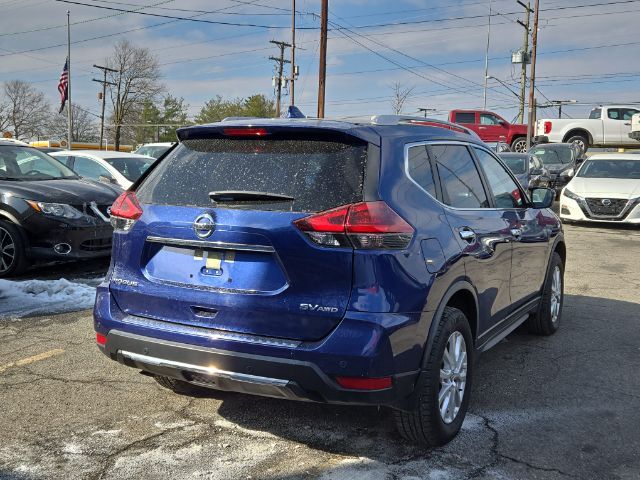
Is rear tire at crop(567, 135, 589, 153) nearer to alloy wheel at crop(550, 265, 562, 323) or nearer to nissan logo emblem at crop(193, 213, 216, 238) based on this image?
alloy wheel at crop(550, 265, 562, 323)

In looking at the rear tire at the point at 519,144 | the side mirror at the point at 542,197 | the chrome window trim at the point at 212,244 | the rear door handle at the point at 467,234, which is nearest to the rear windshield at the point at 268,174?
the chrome window trim at the point at 212,244

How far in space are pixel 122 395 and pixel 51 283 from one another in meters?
3.01

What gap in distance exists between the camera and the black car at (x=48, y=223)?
706 centimetres

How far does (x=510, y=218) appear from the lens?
443cm

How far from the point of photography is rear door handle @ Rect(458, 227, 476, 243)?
11.6ft

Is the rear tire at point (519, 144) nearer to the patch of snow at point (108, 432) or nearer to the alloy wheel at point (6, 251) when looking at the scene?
the alloy wheel at point (6, 251)

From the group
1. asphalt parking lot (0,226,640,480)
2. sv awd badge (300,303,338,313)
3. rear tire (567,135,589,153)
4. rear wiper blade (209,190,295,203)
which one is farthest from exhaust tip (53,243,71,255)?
rear tire (567,135,589,153)

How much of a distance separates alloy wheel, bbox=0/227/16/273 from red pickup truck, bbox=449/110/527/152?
2357 cm

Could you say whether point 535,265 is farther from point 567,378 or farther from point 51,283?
point 51,283

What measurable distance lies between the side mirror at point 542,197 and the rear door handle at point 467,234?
5.28ft

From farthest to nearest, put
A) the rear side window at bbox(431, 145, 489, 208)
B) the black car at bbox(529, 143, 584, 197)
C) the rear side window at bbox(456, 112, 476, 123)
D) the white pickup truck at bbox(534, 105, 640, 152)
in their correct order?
the rear side window at bbox(456, 112, 476, 123), the white pickup truck at bbox(534, 105, 640, 152), the black car at bbox(529, 143, 584, 197), the rear side window at bbox(431, 145, 489, 208)

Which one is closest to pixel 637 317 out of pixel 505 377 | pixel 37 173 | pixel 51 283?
pixel 505 377

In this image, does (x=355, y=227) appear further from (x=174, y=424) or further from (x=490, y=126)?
(x=490, y=126)

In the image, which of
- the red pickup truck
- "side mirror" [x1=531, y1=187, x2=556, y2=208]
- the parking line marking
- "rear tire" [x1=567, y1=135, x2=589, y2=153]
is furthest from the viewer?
the red pickup truck
